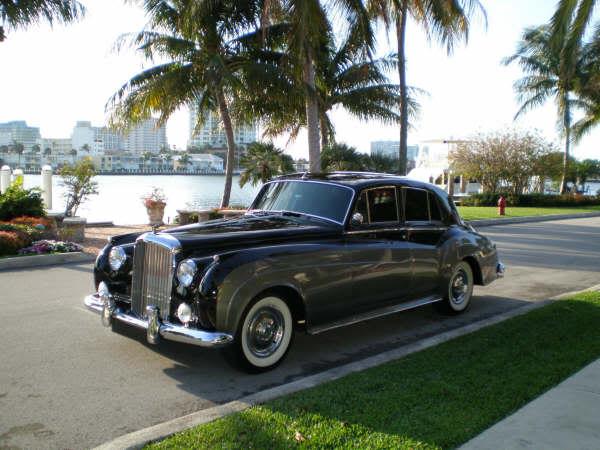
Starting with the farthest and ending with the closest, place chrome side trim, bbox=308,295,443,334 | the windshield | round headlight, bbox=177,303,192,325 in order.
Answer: the windshield < chrome side trim, bbox=308,295,443,334 < round headlight, bbox=177,303,192,325

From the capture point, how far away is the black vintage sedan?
16.1 ft

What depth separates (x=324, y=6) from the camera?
53.0 ft

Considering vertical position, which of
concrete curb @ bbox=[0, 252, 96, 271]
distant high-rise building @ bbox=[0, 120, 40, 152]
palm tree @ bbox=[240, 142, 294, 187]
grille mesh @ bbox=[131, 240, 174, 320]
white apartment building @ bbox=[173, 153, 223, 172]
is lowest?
concrete curb @ bbox=[0, 252, 96, 271]

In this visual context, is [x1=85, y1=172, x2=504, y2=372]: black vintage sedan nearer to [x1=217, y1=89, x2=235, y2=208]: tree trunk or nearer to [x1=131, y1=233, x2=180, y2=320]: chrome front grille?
[x1=131, y1=233, x2=180, y2=320]: chrome front grille

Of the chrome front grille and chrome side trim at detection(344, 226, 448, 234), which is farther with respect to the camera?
chrome side trim at detection(344, 226, 448, 234)

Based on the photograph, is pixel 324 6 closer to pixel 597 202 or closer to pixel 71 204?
pixel 71 204

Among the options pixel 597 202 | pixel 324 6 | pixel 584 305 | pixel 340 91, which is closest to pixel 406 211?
pixel 584 305

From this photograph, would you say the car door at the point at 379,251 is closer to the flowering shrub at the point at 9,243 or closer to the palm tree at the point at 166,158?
the flowering shrub at the point at 9,243

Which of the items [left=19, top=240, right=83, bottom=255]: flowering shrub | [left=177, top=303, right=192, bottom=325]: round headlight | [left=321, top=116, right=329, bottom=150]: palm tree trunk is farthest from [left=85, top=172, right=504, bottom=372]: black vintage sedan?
[left=321, top=116, right=329, bottom=150]: palm tree trunk

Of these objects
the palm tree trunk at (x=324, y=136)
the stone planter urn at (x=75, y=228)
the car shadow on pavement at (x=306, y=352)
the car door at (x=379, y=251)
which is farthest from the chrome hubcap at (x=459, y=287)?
the palm tree trunk at (x=324, y=136)

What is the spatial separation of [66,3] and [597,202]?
36454 mm

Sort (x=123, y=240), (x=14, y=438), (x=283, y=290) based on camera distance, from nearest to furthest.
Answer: (x=14, y=438) → (x=283, y=290) → (x=123, y=240)

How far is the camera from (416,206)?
7027 millimetres

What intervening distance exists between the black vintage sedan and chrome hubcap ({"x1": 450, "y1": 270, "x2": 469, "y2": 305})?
0.11 ft
